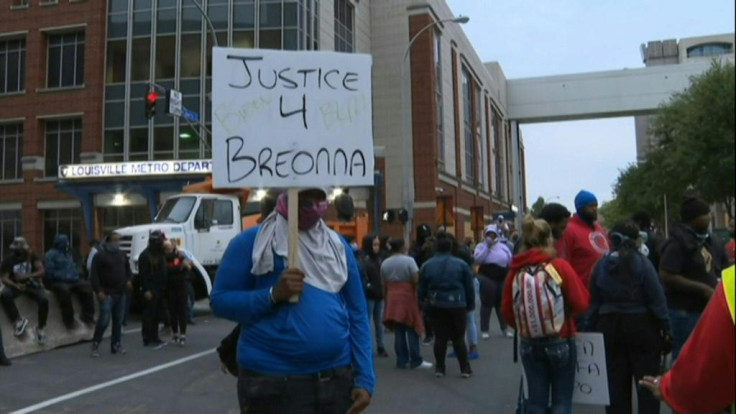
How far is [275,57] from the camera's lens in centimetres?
356

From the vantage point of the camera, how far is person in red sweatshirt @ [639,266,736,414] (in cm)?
173

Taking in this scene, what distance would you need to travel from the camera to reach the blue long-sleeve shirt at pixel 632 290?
531 centimetres

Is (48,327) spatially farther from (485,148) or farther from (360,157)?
(485,148)

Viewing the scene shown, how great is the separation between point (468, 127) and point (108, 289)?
4179 centimetres

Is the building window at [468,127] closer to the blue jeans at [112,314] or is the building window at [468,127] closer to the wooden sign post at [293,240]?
the blue jeans at [112,314]

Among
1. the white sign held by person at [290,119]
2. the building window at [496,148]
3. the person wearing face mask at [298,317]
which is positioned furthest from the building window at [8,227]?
the building window at [496,148]

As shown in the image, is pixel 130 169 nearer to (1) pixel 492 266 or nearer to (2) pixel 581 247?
(1) pixel 492 266

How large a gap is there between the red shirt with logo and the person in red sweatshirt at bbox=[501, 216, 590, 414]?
96 cm

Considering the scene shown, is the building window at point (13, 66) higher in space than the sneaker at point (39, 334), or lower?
higher

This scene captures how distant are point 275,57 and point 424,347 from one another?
9.18 m

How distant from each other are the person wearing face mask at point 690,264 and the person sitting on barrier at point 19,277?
9388 mm

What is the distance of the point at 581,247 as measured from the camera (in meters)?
5.99

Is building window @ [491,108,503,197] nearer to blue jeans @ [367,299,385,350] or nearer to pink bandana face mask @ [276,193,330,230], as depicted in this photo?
blue jeans @ [367,299,385,350]

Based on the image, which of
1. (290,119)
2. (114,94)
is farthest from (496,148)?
(290,119)
